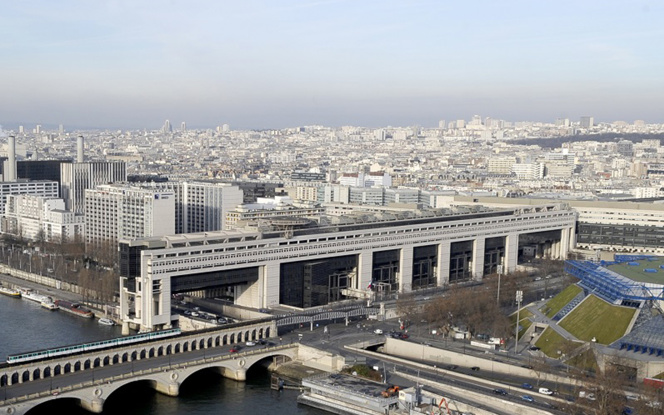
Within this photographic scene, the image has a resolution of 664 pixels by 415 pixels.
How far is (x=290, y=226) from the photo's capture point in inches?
1005

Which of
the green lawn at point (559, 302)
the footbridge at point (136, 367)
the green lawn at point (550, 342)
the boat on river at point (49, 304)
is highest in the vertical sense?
the green lawn at point (559, 302)

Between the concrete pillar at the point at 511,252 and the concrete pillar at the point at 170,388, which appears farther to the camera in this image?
the concrete pillar at the point at 511,252

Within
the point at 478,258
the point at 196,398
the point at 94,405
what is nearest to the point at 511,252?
the point at 478,258

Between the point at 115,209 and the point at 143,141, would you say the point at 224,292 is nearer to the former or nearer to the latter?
the point at 115,209

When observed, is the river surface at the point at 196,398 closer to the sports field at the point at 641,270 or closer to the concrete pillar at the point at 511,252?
the sports field at the point at 641,270

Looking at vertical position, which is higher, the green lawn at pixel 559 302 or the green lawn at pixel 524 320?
the green lawn at pixel 559 302

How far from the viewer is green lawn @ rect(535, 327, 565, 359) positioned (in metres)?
20.0

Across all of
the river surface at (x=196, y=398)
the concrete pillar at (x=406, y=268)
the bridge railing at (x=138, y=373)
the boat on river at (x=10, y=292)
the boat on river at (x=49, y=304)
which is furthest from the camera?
the boat on river at (x=10, y=292)

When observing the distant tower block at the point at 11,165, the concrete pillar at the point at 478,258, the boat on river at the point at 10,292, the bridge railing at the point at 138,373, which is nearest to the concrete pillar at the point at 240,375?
the bridge railing at the point at 138,373

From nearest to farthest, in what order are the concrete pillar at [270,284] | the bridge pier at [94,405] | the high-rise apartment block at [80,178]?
the bridge pier at [94,405] → the concrete pillar at [270,284] → the high-rise apartment block at [80,178]

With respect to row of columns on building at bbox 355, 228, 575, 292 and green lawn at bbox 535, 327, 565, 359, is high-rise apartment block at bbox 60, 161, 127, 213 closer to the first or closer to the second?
row of columns on building at bbox 355, 228, 575, 292

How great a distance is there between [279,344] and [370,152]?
355 ft

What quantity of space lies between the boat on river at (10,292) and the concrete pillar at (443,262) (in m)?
13.5

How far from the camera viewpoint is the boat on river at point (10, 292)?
28734mm
